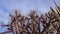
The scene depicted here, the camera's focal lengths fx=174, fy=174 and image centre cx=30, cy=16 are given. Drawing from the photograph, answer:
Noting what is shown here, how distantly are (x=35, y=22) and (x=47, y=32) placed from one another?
7.50 ft

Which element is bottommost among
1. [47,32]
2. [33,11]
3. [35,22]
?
[47,32]

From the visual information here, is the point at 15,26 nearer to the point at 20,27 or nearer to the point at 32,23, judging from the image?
the point at 20,27

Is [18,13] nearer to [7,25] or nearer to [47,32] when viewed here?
[7,25]

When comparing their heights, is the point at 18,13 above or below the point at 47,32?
above

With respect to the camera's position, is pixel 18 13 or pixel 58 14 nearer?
pixel 58 14

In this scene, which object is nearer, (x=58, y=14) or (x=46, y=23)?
(x=58, y=14)

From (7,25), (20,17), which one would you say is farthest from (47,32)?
(7,25)

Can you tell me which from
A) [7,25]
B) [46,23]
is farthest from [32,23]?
[7,25]

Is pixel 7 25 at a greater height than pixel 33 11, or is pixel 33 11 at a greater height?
pixel 33 11

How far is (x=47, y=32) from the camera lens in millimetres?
25250

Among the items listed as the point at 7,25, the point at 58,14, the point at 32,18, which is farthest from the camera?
the point at 32,18

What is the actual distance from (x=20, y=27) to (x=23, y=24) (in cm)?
60

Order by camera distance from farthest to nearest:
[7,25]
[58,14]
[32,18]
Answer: [32,18]
[7,25]
[58,14]

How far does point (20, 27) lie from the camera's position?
24.2 metres
